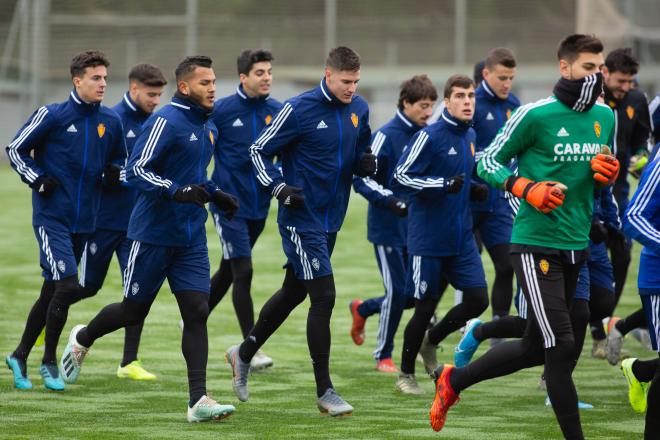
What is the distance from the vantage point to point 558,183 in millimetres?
6465

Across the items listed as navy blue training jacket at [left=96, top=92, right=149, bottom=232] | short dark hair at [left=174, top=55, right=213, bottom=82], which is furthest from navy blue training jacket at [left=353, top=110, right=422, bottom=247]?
short dark hair at [left=174, top=55, right=213, bottom=82]

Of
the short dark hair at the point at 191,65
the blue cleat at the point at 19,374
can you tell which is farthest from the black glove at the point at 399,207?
the blue cleat at the point at 19,374

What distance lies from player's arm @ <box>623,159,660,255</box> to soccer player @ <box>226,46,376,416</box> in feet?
6.86

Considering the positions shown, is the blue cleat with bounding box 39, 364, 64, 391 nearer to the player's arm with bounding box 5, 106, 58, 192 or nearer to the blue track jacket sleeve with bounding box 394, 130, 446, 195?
the player's arm with bounding box 5, 106, 58, 192

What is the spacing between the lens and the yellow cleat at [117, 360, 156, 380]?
9.30 m

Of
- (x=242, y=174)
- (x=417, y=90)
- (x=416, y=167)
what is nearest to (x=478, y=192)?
(x=416, y=167)

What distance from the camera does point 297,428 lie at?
7477 mm

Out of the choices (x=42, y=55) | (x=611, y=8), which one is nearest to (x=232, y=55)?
(x=42, y=55)

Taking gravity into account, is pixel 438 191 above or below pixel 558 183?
below

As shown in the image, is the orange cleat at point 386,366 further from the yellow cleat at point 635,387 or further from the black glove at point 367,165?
the yellow cleat at point 635,387

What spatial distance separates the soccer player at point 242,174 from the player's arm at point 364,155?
176cm

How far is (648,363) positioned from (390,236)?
2.91 metres

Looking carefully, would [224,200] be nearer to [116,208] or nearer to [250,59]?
[116,208]

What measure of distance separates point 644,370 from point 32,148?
4158mm
